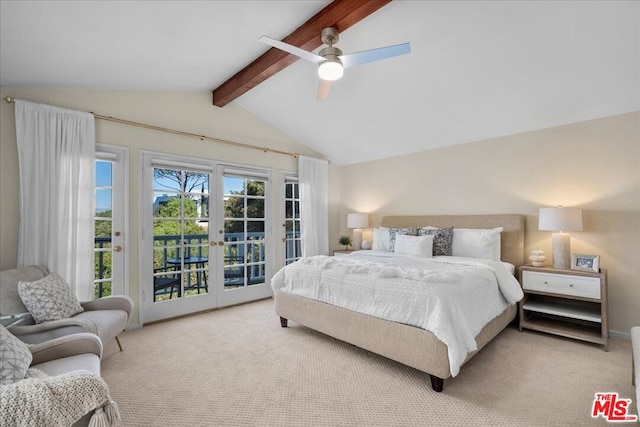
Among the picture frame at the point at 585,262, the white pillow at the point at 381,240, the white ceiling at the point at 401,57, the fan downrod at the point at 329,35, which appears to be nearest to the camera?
the white ceiling at the point at 401,57

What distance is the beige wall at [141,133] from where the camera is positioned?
8.95ft

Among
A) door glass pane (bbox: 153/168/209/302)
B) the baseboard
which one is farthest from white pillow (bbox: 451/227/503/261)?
door glass pane (bbox: 153/168/209/302)

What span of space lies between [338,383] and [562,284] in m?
2.42

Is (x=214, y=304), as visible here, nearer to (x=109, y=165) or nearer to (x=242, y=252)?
(x=242, y=252)

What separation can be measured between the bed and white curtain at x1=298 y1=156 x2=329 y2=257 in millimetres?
1734

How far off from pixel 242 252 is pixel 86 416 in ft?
10.6

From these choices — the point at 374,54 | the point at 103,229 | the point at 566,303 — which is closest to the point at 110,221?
the point at 103,229

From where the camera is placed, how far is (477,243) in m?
3.51

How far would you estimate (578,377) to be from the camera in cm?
224

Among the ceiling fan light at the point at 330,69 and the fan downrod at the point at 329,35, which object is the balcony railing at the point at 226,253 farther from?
the fan downrod at the point at 329,35

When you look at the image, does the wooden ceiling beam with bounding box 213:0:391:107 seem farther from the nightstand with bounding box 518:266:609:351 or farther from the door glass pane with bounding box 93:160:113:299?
the nightstand with bounding box 518:266:609:351

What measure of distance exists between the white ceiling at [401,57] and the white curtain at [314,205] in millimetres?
1383

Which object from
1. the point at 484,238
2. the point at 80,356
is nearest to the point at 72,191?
the point at 80,356

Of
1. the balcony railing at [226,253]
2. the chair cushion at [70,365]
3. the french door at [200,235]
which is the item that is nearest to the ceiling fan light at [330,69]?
the french door at [200,235]
